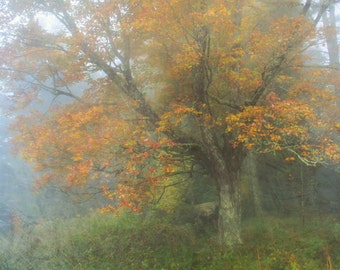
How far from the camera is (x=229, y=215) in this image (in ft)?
32.9

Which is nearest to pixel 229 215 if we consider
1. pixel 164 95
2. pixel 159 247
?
pixel 159 247

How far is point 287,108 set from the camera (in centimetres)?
816

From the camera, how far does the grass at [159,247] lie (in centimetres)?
851

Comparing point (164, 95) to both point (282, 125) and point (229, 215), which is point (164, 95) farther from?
point (229, 215)

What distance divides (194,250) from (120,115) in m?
5.03

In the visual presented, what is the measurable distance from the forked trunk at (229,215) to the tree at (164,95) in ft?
0.11

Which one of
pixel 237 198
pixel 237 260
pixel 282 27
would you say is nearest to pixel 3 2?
pixel 282 27

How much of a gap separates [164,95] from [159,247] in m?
5.40

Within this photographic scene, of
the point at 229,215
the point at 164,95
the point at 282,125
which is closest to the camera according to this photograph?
the point at 282,125

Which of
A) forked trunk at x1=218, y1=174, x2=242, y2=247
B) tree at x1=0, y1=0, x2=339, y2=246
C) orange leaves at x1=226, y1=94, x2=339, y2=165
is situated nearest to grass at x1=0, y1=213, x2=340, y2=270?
forked trunk at x1=218, y1=174, x2=242, y2=247

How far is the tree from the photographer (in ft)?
27.0

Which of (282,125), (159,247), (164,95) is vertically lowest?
(159,247)

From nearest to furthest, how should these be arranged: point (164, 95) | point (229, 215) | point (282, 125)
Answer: point (282, 125), point (229, 215), point (164, 95)

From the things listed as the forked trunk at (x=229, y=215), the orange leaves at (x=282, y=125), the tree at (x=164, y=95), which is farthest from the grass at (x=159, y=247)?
the orange leaves at (x=282, y=125)
